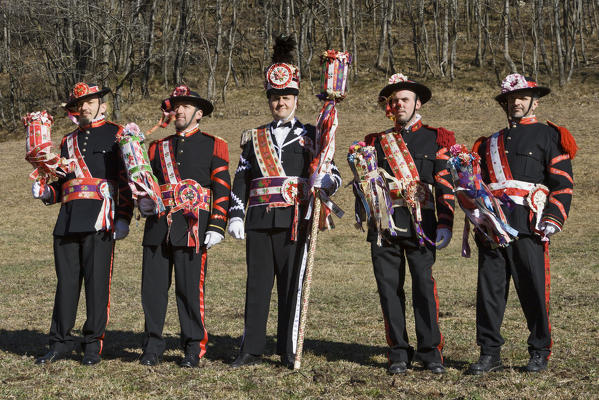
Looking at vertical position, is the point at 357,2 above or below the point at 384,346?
above

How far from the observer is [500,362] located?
5.48m

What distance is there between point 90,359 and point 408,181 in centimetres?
280

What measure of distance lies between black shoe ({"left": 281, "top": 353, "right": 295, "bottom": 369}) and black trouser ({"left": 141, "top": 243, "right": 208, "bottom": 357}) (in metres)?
0.63

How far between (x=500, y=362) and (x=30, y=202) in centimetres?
1821

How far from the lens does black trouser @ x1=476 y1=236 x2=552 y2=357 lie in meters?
5.41

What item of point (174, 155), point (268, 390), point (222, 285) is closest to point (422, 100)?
point (174, 155)

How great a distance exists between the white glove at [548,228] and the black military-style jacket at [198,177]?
239 centimetres

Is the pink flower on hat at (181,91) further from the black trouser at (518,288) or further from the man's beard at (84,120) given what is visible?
the black trouser at (518,288)

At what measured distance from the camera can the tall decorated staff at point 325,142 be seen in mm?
5688

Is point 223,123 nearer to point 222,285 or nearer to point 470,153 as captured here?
point 222,285

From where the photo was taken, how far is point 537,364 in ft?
17.6

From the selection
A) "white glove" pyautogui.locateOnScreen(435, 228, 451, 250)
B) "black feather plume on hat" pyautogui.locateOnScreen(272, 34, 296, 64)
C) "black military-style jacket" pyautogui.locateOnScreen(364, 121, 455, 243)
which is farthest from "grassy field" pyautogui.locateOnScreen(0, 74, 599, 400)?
"black feather plume on hat" pyautogui.locateOnScreen(272, 34, 296, 64)

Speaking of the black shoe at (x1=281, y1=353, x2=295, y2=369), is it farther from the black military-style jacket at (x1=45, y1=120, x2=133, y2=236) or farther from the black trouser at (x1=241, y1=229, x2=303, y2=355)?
the black military-style jacket at (x1=45, y1=120, x2=133, y2=236)

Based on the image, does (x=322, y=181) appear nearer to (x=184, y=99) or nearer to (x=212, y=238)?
(x=212, y=238)
